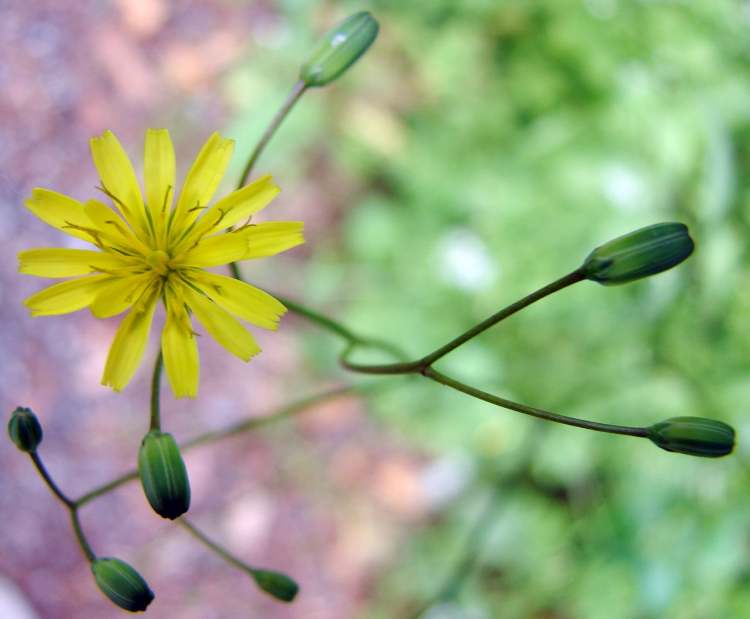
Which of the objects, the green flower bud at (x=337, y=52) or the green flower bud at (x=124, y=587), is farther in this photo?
the green flower bud at (x=337, y=52)

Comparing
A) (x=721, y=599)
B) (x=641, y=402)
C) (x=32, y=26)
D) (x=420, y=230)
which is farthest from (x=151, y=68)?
(x=721, y=599)

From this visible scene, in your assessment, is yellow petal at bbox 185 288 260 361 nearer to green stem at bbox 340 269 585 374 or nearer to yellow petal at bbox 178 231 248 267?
yellow petal at bbox 178 231 248 267

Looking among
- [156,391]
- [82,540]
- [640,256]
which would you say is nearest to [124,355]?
[156,391]

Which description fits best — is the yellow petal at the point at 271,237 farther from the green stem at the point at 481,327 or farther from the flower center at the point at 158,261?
the green stem at the point at 481,327

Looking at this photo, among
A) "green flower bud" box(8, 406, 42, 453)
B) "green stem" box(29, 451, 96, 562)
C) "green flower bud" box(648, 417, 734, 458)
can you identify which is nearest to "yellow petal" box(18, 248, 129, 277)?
"green flower bud" box(8, 406, 42, 453)

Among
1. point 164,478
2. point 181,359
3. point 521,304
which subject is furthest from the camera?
point 181,359

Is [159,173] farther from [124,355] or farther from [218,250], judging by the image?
[124,355]

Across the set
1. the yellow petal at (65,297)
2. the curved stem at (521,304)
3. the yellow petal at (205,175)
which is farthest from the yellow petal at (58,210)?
the curved stem at (521,304)
